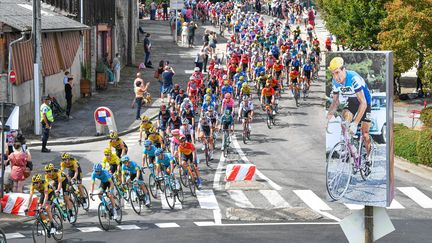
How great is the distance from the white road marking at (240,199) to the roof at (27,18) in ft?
39.4

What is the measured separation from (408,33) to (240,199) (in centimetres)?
1920

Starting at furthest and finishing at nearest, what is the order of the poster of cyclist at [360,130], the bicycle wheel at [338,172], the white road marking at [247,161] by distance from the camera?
the white road marking at [247,161], the bicycle wheel at [338,172], the poster of cyclist at [360,130]

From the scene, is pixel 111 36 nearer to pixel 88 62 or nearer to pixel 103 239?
pixel 88 62

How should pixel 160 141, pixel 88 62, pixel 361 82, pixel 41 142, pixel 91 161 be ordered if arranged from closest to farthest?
pixel 361 82 < pixel 160 141 < pixel 91 161 < pixel 41 142 < pixel 88 62

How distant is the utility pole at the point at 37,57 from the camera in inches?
1492

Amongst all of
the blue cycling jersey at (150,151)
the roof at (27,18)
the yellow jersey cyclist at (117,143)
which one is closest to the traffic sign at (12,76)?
the roof at (27,18)

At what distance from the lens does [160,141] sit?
101 feet

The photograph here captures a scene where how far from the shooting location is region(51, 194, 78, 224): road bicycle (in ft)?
81.5

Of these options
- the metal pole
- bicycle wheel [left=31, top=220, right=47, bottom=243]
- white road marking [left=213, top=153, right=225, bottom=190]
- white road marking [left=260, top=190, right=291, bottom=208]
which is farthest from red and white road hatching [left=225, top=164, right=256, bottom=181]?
the metal pole

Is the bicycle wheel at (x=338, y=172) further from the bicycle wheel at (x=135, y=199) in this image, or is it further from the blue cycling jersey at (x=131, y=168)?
the bicycle wheel at (x=135, y=199)

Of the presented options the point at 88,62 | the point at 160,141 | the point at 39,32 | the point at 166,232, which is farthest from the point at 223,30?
the point at 166,232

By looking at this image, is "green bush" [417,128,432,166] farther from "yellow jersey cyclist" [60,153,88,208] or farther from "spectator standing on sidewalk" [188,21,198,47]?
"spectator standing on sidewalk" [188,21,198,47]

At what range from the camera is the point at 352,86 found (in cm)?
1719

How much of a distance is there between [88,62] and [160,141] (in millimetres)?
20573
